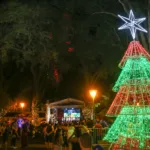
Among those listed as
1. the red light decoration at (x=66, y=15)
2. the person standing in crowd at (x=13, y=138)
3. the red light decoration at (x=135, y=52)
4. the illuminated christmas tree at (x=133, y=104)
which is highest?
the red light decoration at (x=66, y=15)

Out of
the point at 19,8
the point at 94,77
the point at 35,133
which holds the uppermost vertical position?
the point at 19,8

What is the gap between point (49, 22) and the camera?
21172mm

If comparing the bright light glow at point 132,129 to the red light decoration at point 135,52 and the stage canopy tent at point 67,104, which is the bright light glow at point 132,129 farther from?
the stage canopy tent at point 67,104

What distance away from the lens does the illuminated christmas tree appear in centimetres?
1283

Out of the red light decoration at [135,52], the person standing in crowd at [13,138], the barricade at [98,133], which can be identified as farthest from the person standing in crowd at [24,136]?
the red light decoration at [135,52]

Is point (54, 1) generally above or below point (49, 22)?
above

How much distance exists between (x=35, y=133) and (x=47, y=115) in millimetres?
7044

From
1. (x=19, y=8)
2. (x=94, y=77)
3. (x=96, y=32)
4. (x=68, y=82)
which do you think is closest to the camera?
(x=19, y=8)

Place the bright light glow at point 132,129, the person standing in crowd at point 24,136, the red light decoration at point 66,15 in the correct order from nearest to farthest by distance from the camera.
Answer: the bright light glow at point 132,129 → the person standing in crowd at point 24,136 → the red light decoration at point 66,15

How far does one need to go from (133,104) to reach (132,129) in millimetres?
1023

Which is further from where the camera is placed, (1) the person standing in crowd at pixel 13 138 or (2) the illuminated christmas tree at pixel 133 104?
(1) the person standing in crowd at pixel 13 138

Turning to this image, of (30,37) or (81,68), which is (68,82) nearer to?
(81,68)

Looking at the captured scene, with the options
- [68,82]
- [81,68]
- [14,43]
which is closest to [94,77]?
[81,68]

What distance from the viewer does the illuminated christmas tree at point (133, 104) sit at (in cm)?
1283
